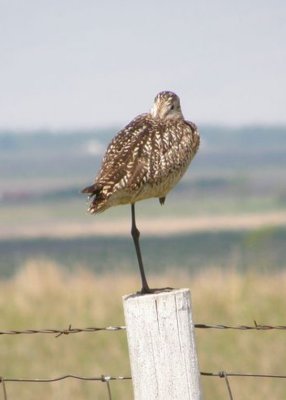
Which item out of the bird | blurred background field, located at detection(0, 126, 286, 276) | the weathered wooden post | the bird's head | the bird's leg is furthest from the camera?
blurred background field, located at detection(0, 126, 286, 276)

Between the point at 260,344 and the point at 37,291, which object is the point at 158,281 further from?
the point at 260,344

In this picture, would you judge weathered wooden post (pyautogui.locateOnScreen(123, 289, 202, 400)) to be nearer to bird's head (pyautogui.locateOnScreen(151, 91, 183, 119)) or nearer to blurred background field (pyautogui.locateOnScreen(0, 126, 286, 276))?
bird's head (pyautogui.locateOnScreen(151, 91, 183, 119))

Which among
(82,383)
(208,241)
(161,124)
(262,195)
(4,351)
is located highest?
(262,195)

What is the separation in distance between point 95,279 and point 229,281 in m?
3.08

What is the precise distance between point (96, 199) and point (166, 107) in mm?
1036

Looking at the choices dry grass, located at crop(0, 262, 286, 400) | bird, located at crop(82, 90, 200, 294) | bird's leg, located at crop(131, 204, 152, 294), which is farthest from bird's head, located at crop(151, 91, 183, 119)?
dry grass, located at crop(0, 262, 286, 400)

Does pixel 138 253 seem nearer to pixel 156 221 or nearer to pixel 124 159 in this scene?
pixel 124 159

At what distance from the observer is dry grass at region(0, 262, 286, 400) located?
15125 mm

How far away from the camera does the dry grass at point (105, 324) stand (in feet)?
49.6

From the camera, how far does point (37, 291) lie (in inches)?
942

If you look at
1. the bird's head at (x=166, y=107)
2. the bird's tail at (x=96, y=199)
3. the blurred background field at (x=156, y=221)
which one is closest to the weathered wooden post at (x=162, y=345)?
the bird's tail at (x=96, y=199)

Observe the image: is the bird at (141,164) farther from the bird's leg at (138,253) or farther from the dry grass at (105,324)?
the dry grass at (105,324)

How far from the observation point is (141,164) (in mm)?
6883

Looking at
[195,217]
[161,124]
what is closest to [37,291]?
[161,124]
